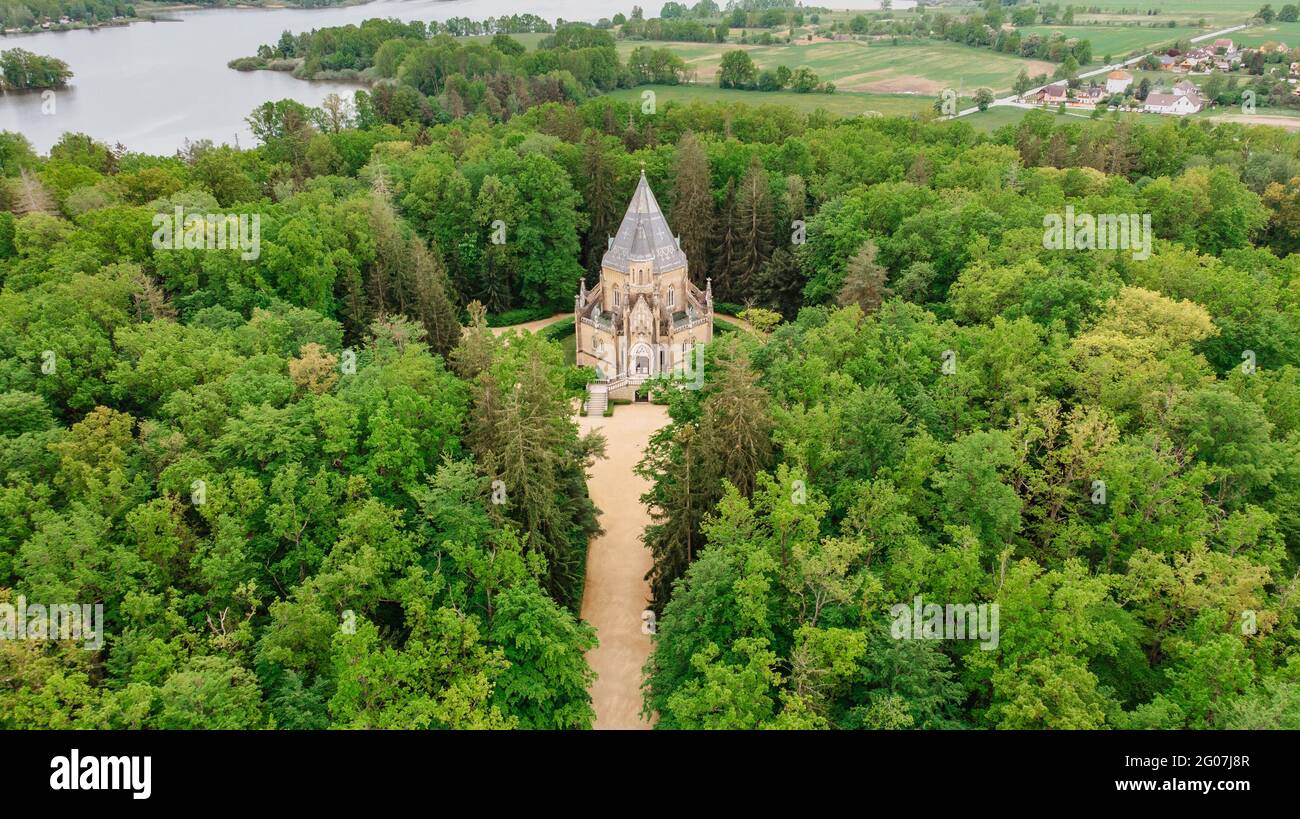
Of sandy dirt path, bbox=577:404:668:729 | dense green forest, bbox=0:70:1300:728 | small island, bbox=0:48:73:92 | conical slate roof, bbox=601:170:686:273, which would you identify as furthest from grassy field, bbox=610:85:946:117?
sandy dirt path, bbox=577:404:668:729

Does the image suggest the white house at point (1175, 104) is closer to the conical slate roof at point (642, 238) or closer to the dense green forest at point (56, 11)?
the conical slate roof at point (642, 238)

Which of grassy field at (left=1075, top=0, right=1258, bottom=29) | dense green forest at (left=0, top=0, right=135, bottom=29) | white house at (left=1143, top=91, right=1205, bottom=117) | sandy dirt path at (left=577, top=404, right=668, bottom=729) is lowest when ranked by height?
sandy dirt path at (left=577, top=404, right=668, bottom=729)

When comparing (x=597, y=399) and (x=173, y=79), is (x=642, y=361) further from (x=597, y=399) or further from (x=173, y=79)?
(x=173, y=79)

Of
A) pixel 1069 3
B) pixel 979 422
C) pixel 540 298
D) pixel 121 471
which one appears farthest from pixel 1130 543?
pixel 1069 3

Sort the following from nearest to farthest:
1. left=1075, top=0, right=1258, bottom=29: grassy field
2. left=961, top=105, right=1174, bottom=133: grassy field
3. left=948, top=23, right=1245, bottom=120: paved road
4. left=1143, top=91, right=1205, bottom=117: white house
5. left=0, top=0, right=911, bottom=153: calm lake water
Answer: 1. left=961, top=105, right=1174, bottom=133: grassy field
2. left=0, top=0, right=911, bottom=153: calm lake water
3. left=1143, top=91, right=1205, bottom=117: white house
4. left=948, top=23, right=1245, bottom=120: paved road
5. left=1075, top=0, right=1258, bottom=29: grassy field

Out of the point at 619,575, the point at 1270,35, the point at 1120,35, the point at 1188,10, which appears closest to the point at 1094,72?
the point at 1270,35

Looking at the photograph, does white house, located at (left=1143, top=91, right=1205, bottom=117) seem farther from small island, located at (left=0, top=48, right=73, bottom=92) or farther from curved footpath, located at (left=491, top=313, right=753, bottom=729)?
small island, located at (left=0, top=48, right=73, bottom=92)

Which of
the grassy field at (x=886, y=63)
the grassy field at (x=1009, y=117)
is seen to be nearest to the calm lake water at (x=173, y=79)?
the grassy field at (x=886, y=63)
